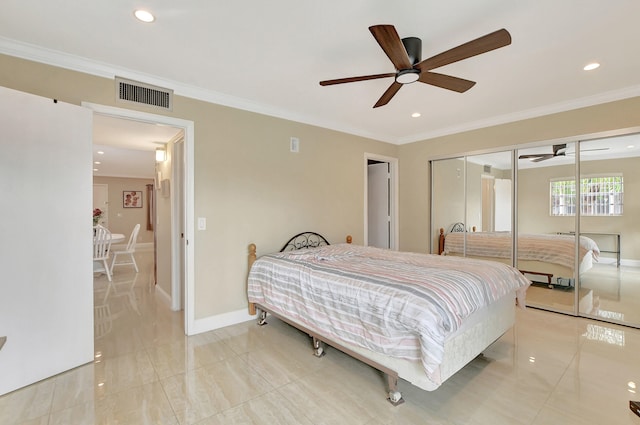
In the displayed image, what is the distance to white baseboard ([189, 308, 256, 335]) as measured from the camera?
10.5 ft

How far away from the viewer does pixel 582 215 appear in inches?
143

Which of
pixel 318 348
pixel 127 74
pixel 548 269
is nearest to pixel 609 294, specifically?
pixel 548 269

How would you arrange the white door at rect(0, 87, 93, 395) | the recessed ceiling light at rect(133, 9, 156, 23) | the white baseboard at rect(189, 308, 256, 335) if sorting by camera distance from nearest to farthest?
1. the recessed ceiling light at rect(133, 9, 156, 23)
2. the white door at rect(0, 87, 93, 395)
3. the white baseboard at rect(189, 308, 256, 335)

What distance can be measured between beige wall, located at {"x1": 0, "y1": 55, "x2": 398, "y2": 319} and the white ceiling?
0.19 m

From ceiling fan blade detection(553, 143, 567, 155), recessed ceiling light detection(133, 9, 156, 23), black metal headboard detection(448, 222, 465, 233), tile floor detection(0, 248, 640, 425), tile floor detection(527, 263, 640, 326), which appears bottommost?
tile floor detection(0, 248, 640, 425)

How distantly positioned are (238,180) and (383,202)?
9.90 ft

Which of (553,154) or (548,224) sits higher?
(553,154)

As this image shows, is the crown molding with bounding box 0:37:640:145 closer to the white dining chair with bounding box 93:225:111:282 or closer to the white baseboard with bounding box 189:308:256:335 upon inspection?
the white baseboard with bounding box 189:308:256:335

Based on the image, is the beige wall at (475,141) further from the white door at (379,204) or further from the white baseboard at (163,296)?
the white baseboard at (163,296)

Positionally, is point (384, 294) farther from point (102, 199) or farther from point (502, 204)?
point (102, 199)

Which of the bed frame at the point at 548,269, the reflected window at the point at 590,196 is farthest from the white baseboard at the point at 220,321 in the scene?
the reflected window at the point at 590,196

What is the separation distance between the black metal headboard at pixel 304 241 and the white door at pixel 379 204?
1.57 m

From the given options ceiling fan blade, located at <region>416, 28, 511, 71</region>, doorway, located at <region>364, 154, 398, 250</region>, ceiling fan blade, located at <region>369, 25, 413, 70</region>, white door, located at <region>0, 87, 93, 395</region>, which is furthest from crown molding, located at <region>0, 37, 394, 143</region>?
ceiling fan blade, located at <region>416, 28, 511, 71</region>

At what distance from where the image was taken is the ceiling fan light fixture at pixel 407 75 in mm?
2176
